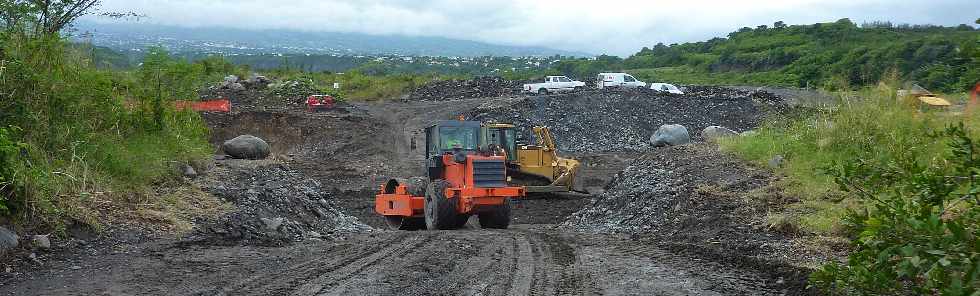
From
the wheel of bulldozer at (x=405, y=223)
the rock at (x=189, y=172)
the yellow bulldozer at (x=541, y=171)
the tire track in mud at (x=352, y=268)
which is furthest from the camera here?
the yellow bulldozer at (x=541, y=171)

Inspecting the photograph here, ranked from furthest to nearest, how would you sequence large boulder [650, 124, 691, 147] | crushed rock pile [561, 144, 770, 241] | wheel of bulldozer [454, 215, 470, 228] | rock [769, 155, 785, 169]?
large boulder [650, 124, 691, 147], rock [769, 155, 785, 169], wheel of bulldozer [454, 215, 470, 228], crushed rock pile [561, 144, 770, 241]

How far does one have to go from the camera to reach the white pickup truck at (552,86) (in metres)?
46.6

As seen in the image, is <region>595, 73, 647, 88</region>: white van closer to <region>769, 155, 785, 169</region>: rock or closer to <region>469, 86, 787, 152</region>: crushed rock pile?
<region>469, 86, 787, 152</region>: crushed rock pile

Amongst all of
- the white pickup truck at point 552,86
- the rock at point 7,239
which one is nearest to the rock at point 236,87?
the white pickup truck at point 552,86

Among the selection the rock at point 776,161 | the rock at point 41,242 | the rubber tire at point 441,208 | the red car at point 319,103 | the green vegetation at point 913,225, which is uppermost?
the green vegetation at point 913,225

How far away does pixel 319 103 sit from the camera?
133 ft

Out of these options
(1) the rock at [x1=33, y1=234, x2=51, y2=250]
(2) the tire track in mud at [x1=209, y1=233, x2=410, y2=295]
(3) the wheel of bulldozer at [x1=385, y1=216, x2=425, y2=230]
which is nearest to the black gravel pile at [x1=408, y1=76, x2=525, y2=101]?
(3) the wheel of bulldozer at [x1=385, y1=216, x2=425, y2=230]

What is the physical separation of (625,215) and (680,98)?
25.5 metres

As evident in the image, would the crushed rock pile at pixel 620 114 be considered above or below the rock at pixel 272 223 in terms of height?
→ below

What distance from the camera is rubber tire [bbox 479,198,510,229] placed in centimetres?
1463

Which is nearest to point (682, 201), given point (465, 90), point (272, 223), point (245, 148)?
point (272, 223)

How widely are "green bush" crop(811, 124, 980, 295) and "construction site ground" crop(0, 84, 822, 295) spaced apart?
311 cm

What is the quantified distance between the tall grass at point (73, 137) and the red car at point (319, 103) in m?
23.6

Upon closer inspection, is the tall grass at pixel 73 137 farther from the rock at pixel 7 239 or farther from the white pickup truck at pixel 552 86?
the white pickup truck at pixel 552 86
